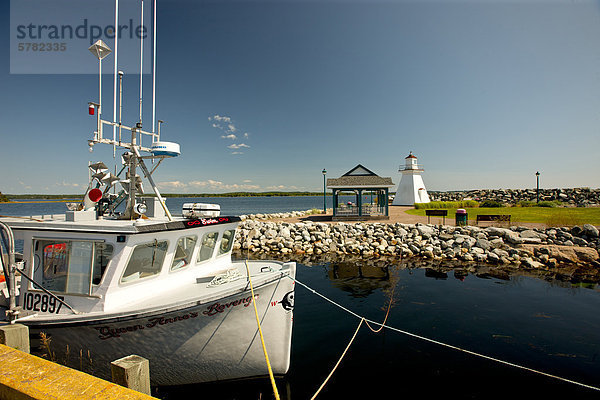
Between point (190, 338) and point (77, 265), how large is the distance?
8.28ft

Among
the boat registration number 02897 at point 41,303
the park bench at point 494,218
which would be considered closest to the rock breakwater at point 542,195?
the park bench at point 494,218

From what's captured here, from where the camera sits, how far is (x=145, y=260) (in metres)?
5.84

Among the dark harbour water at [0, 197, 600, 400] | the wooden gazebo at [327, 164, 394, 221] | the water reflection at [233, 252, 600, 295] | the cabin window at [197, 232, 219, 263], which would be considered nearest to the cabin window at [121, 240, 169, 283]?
the cabin window at [197, 232, 219, 263]

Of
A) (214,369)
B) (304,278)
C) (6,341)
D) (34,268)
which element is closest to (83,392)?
(6,341)

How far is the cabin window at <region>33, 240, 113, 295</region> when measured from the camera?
17.7 ft

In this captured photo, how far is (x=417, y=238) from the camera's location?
59.5 ft

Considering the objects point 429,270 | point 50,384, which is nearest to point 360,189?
point 429,270

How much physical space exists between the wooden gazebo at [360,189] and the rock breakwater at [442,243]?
498 centimetres

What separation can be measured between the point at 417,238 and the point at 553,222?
9903 millimetres

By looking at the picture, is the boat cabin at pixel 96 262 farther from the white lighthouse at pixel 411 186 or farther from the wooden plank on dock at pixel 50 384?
the white lighthouse at pixel 411 186

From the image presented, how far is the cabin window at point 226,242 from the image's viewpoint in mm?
7710

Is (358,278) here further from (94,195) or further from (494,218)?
(494,218)

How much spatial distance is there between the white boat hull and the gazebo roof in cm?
2048

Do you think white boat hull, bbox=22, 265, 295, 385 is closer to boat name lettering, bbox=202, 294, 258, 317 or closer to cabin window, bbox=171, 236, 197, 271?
boat name lettering, bbox=202, 294, 258, 317
